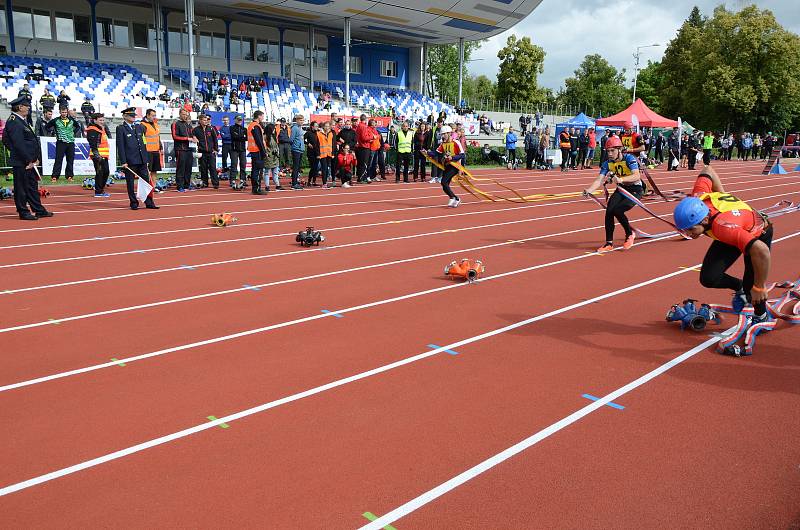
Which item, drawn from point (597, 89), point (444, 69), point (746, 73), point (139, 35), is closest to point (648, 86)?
point (597, 89)

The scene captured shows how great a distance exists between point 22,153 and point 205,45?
110 ft

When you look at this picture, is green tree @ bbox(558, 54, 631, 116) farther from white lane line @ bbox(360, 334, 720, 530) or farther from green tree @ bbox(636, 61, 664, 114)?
white lane line @ bbox(360, 334, 720, 530)

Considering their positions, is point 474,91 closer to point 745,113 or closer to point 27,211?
point 745,113

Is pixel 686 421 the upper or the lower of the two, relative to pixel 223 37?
lower

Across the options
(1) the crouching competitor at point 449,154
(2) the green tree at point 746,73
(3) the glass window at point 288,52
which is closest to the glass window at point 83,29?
(3) the glass window at point 288,52

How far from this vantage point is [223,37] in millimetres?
43156

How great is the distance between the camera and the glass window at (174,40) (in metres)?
40.9

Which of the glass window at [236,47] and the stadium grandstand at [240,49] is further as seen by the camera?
the glass window at [236,47]

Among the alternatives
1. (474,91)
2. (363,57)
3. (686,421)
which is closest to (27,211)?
(686,421)

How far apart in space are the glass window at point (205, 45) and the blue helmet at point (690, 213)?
41824 millimetres

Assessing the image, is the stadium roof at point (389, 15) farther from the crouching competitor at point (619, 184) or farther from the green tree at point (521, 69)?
the crouching competitor at point (619, 184)

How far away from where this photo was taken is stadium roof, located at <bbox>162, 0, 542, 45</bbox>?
38281mm

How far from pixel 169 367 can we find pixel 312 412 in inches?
58.1

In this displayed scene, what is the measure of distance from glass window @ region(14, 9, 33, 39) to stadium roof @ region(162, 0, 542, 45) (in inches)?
279
